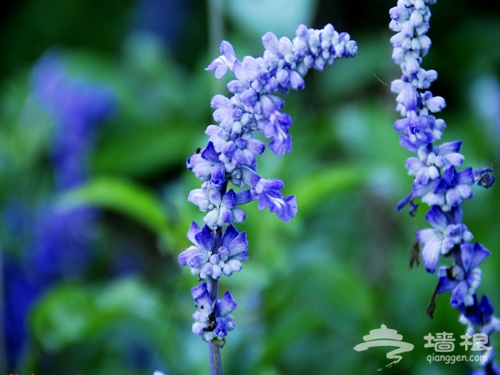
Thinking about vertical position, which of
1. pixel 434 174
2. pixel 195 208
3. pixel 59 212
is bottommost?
pixel 434 174

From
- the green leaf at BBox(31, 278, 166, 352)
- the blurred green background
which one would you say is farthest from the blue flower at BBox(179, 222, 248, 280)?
the green leaf at BBox(31, 278, 166, 352)

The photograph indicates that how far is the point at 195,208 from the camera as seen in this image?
5.21 ft

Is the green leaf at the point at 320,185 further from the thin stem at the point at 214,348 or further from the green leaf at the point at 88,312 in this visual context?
the thin stem at the point at 214,348

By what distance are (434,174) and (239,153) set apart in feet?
0.55

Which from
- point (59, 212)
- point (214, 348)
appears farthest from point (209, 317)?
point (59, 212)

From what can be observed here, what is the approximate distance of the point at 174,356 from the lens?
4.91ft

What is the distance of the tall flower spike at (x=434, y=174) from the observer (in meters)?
0.63

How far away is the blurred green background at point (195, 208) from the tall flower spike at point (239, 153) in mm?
332

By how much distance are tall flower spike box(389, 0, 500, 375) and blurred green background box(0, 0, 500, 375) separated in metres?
0.32

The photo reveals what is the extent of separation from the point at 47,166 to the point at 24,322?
91cm

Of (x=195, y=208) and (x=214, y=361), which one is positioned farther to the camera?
(x=195, y=208)

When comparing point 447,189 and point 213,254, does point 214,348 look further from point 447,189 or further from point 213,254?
point 447,189

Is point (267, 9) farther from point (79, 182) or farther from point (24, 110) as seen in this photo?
point (24, 110)

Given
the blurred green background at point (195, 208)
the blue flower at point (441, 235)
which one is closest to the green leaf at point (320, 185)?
the blurred green background at point (195, 208)
